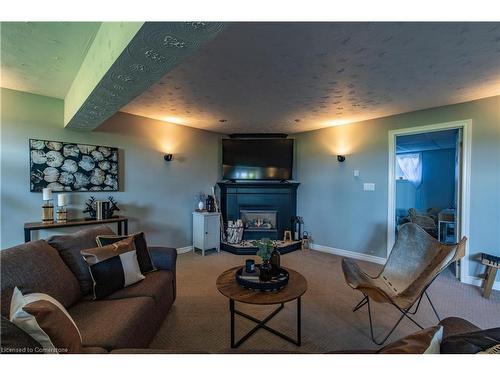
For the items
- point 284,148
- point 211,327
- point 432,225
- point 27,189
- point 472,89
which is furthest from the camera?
point 432,225

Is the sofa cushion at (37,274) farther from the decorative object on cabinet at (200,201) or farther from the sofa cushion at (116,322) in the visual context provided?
the decorative object on cabinet at (200,201)

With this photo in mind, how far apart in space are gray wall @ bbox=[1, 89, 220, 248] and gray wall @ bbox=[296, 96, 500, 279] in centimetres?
208

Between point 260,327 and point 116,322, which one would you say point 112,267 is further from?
point 260,327

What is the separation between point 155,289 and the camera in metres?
1.86

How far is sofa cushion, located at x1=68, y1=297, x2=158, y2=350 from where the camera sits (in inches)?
49.4

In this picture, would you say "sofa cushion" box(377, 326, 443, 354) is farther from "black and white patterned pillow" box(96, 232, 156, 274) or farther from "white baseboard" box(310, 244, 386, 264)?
"white baseboard" box(310, 244, 386, 264)

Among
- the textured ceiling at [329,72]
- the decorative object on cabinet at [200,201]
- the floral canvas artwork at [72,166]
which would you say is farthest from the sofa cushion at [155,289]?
the decorative object on cabinet at [200,201]

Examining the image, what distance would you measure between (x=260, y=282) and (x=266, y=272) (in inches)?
5.3

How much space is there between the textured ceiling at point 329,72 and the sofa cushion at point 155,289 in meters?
1.91

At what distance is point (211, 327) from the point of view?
6.75ft

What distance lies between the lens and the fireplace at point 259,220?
4845 millimetres
